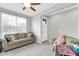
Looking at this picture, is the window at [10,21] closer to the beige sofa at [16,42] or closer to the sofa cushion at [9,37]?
the beige sofa at [16,42]

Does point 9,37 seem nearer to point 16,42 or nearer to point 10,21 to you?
point 16,42

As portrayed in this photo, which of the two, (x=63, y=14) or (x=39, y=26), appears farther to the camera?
(x=39, y=26)

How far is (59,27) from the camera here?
1276 millimetres

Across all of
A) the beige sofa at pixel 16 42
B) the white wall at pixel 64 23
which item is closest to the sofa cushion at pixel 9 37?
the beige sofa at pixel 16 42

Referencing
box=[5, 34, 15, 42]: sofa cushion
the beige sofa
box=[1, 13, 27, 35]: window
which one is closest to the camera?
box=[1, 13, 27, 35]: window

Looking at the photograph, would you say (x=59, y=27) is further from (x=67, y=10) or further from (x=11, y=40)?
(x=11, y=40)

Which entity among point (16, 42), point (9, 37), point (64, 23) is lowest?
point (16, 42)

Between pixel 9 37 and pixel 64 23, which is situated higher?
pixel 64 23

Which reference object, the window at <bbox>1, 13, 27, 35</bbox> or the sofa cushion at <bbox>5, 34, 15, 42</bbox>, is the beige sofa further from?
the window at <bbox>1, 13, 27, 35</bbox>

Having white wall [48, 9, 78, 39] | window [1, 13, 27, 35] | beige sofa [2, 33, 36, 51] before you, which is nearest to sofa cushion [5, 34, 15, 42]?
beige sofa [2, 33, 36, 51]

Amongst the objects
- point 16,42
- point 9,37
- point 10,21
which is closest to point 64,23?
point 10,21

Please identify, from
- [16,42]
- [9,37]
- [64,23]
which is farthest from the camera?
[9,37]

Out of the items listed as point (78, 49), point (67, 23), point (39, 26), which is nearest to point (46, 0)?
point (78, 49)

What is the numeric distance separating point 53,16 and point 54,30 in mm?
299
